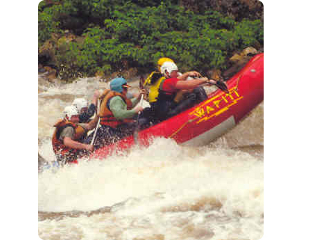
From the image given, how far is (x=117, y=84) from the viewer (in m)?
4.06

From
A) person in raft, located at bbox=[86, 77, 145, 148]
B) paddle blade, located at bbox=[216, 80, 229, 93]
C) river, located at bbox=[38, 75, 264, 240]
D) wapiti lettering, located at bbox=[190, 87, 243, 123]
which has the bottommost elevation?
river, located at bbox=[38, 75, 264, 240]

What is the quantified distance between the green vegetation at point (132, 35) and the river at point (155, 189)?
18 cm

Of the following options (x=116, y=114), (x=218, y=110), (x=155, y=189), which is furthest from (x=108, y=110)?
(x=218, y=110)

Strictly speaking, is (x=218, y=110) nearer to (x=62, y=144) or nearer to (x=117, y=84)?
(x=117, y=84)

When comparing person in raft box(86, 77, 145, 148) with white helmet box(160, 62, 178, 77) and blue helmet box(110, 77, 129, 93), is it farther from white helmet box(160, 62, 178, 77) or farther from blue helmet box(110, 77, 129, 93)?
white helmet box(160, 62, 178, 77)

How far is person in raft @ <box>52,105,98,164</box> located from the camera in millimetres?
4070

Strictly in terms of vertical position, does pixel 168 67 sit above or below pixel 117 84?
above

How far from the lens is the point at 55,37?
4086 mm

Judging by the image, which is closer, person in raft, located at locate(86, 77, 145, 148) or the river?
the river

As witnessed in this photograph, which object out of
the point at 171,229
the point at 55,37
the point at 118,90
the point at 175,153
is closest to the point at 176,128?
the point at 175,153

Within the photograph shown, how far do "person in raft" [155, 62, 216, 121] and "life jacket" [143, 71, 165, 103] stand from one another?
0.9 inches

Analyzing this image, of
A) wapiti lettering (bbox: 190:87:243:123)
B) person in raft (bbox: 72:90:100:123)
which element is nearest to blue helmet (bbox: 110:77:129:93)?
person in raft (bbox: 72:90:100:123)

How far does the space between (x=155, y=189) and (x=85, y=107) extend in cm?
78

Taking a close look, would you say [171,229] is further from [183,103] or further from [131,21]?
[131,21]
